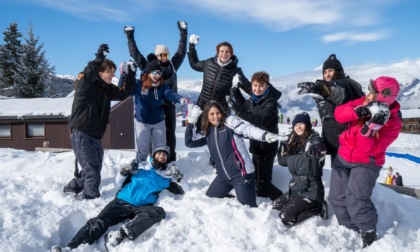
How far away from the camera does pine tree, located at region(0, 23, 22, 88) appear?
35.8 m

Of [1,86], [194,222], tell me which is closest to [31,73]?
[1,86]

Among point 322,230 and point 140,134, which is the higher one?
point 140,134

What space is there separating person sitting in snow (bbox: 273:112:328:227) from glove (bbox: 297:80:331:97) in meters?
0.69

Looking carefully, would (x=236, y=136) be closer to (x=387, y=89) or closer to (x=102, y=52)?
(x=387, y=89)

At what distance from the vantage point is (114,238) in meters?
4.18

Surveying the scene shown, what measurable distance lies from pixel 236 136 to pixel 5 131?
21.4m

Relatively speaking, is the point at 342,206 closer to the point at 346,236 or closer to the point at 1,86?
the point at 346,236

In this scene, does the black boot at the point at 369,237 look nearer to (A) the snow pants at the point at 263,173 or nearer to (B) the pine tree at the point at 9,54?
(A) the snow pants at the point at 263,173

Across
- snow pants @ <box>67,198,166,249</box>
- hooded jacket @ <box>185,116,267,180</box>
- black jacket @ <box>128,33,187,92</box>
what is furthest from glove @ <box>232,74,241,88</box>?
snow pants @ <box>67,198,166,249</box>

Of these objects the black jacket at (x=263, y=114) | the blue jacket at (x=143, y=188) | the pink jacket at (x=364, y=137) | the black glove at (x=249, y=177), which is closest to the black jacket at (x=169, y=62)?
the black jacket at (x=263, y=114)

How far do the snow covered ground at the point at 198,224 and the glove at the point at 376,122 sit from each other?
1.37 meters

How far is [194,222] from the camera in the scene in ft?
14.6

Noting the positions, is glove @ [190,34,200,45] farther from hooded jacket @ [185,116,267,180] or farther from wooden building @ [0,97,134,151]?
wooden building @ [0,97,134,151]

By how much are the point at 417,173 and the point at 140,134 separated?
23330mm
